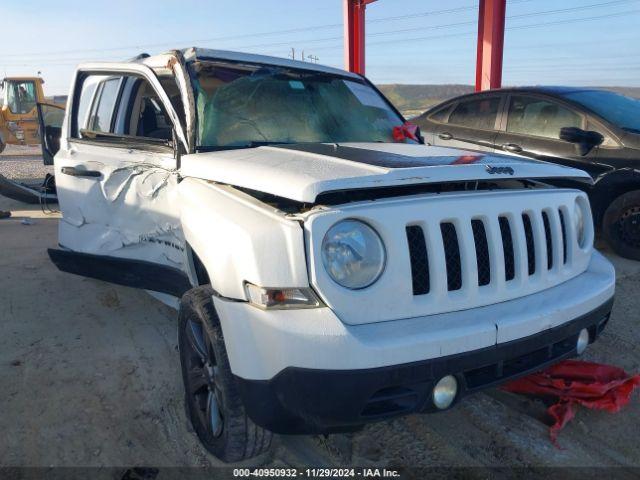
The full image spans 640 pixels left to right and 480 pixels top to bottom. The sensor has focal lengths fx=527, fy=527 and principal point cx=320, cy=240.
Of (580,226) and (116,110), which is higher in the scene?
(116,110)

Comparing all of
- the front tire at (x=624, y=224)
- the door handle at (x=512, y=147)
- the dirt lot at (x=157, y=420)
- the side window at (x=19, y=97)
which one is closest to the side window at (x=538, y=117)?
the door handle at (x=512, y=147)

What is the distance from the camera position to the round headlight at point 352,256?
71.4 inches

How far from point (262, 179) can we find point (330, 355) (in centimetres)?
76

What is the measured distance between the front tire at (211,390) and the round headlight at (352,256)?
1.82ft

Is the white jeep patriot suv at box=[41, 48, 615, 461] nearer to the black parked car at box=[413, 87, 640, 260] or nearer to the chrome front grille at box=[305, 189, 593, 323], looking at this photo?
the chrome front grille at box=[305, 189, 593, 323]

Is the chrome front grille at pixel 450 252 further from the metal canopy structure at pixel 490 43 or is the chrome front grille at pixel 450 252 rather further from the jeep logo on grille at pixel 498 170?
the metal canopy structure at pixel 490 43

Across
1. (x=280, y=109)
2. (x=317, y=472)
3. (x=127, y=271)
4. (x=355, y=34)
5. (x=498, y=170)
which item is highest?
(x=355, y=34)

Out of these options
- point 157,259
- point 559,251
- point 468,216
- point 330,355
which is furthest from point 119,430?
point 559,251

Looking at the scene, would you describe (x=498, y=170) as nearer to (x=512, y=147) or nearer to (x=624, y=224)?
(x=624, y=224)

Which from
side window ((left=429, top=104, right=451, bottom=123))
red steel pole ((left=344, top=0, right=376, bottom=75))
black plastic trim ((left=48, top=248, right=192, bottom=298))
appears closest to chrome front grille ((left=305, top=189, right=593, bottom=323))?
black plastic trim ((left=48, top=248, right=192, bottom=298))

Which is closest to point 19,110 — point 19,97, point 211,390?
point 19,97

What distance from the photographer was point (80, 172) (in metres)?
3.60

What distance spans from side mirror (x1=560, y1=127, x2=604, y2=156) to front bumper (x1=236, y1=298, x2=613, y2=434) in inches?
143

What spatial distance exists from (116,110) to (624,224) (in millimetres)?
4588
